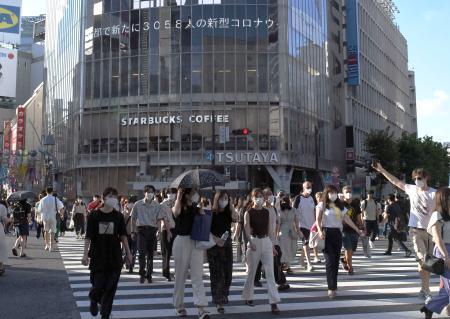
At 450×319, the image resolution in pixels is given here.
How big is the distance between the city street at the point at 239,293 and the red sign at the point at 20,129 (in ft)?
241

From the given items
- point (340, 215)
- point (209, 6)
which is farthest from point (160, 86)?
point (340, 215)

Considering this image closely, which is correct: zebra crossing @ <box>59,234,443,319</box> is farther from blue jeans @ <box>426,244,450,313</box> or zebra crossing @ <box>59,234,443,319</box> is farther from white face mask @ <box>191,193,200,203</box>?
white face mask @ <box>191,193,200,203</box>

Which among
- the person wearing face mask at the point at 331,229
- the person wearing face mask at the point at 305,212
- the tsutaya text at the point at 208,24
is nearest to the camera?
the person wearing face mask at the point at 331,229

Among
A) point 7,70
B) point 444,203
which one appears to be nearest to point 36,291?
point 444,203

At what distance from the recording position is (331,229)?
29.1 ft

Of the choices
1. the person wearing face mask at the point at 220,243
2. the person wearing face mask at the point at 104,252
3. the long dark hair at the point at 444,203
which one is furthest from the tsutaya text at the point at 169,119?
the long dark hair at the point at 444,203

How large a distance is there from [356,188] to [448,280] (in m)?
40.5

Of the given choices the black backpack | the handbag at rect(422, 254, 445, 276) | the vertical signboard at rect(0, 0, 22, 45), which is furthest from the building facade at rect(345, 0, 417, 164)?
the vertical signboard at rect(0, 0, 22, 45)

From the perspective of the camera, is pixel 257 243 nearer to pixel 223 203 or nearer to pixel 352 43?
pixel 223 203

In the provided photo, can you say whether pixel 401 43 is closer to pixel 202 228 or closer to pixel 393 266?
pixel 393 266

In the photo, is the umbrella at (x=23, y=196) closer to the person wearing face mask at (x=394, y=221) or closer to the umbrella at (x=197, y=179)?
the umbrella at (x=197, y=179)

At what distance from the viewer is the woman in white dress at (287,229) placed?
37.8 ft

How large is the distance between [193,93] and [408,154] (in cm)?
2712

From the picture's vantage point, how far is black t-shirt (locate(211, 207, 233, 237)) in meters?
8.02
